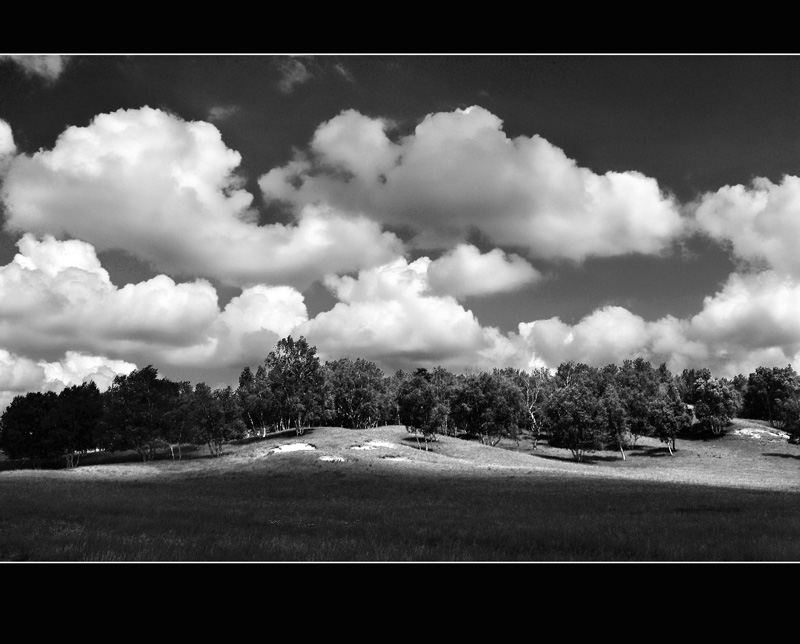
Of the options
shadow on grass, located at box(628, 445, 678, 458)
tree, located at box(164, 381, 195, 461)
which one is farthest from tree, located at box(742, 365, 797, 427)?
tree, located at box(164, 381, 195, 461)

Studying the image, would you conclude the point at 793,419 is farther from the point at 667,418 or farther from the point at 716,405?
the point at 667,418

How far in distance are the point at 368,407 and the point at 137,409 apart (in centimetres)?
6034

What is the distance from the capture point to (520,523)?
19.9 meters

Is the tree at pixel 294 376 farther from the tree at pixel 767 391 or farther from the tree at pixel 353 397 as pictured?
the tree at pixel 767 391

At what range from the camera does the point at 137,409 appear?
208 feet

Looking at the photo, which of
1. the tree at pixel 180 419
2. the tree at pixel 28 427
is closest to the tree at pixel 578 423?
the tree at pixel 180 419

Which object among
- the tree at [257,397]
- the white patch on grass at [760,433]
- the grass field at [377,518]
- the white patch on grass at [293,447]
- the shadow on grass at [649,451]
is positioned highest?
the tree at [257,397]

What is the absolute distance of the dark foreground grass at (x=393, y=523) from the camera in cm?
1409

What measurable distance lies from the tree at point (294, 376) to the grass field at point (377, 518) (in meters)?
43.7

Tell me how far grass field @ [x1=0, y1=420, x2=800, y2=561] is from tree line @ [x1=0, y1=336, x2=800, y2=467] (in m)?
16.3

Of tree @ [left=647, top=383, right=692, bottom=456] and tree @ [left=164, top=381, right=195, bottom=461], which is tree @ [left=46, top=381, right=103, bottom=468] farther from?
tree @ [left=647, top=383, right=692, bottom=456]
